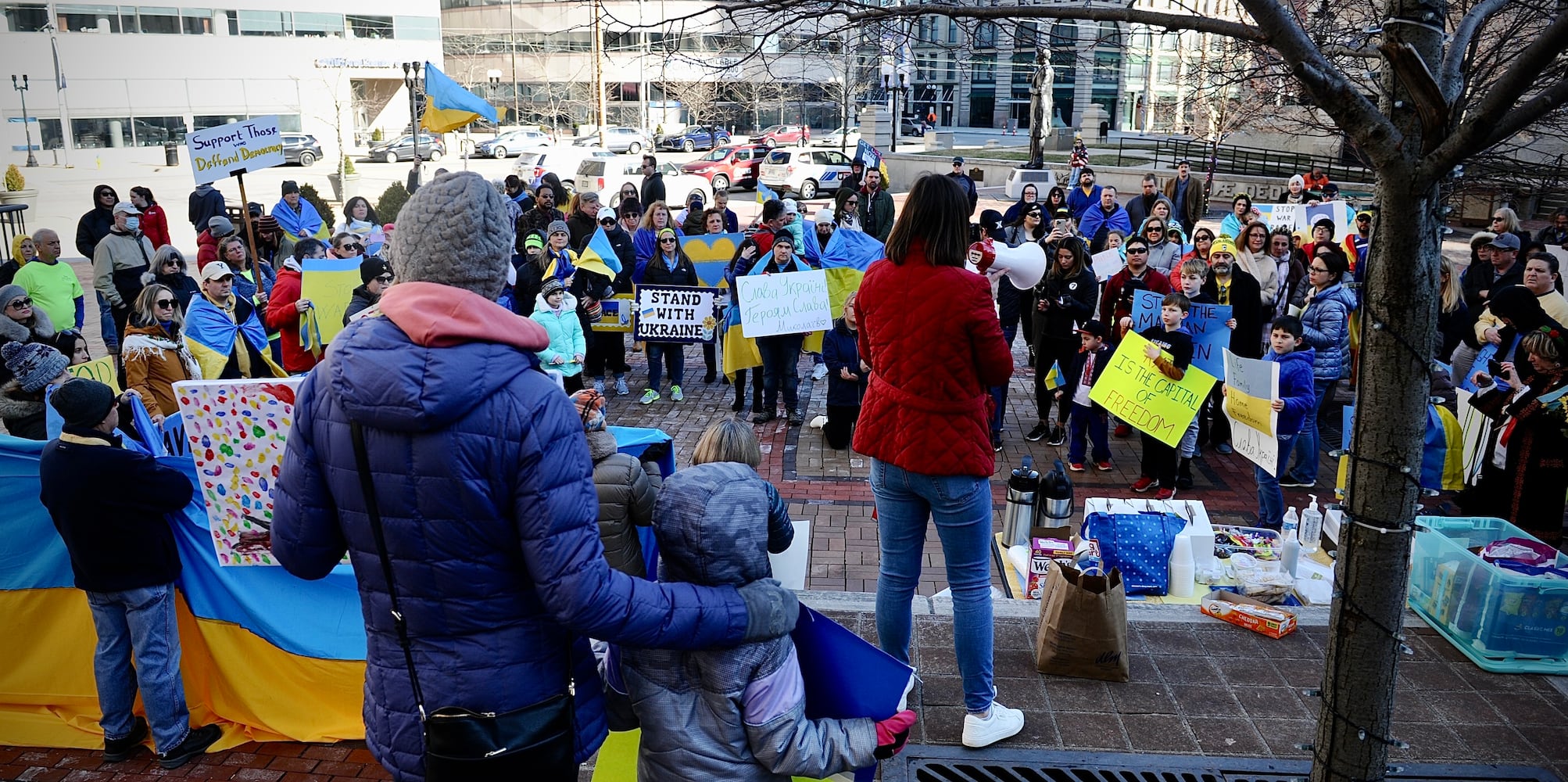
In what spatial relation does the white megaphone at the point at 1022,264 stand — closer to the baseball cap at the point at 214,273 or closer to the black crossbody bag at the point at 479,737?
the black crossbody bag at the point at 479,737

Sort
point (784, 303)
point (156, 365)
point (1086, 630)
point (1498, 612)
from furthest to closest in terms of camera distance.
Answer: point (784, 303)
point (156, 365)
point (1498, 612)
point (1086, 630)

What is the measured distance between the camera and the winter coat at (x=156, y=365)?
662cm

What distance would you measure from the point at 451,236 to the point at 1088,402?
6.95 meters

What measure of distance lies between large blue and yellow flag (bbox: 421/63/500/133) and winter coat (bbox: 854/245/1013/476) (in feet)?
40.4

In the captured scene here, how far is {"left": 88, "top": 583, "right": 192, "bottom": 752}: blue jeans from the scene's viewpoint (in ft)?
14.4

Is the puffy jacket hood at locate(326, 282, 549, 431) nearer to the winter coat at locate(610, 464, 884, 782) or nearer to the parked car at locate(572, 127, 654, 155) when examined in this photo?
the winter coat at locate(610, 464, 884, 782)

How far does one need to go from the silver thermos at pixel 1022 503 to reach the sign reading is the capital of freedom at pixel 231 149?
8.28 m

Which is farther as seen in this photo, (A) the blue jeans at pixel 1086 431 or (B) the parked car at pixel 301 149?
(B) the parked car at pixel 301 149

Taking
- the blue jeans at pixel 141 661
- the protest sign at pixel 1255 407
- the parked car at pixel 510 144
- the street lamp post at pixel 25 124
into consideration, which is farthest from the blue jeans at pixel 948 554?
the street lamp post at pixel 25 124

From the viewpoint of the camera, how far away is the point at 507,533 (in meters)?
2.24

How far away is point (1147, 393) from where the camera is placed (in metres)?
7.74

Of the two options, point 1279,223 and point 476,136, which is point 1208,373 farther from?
point 476,136

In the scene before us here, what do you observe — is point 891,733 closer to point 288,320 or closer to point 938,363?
point 938,363

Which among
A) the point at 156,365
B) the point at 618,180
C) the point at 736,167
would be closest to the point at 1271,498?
the point at 156,365
